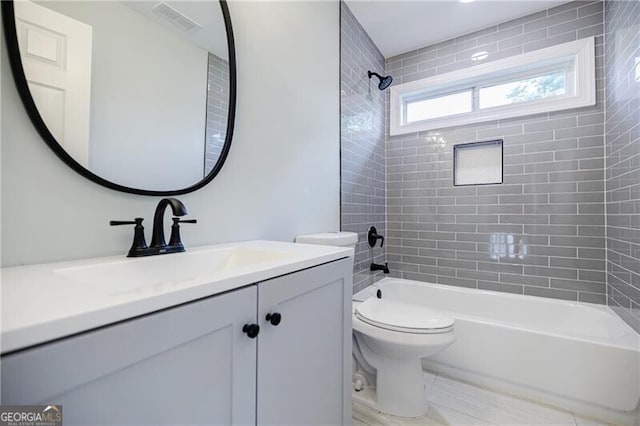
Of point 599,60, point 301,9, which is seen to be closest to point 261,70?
point 301,9

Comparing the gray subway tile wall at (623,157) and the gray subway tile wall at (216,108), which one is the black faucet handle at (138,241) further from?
the gray subway tile wall at (623,157)

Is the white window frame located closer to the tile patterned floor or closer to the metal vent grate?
the metal vent grate

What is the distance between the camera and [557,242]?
2146mm

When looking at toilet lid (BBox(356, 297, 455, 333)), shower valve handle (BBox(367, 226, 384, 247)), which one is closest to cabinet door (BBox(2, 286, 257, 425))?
toilet lid (BBox(356, 297, 455, 333))

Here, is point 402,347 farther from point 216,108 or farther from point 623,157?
point 623,157

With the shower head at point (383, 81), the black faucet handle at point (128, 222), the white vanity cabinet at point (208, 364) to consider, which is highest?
the shower head at point (383, 81)

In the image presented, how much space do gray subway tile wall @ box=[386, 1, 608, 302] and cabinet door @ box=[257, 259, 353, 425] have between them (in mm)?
1803

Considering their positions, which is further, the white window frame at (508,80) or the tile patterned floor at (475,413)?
the white window frame at (508,80)

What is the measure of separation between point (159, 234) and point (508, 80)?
2.81m

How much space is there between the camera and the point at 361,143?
7.82ft

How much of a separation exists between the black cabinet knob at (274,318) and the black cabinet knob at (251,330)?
5 centimetres

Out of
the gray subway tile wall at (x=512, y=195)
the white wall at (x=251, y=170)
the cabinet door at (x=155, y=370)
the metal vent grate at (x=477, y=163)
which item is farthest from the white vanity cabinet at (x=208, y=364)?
the metal vent grate at (x=477, y=163)

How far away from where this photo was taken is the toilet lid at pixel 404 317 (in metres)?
1.41

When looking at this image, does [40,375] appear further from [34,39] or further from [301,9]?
[301,9]
